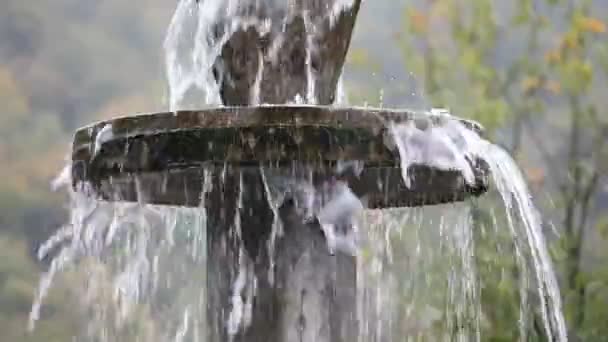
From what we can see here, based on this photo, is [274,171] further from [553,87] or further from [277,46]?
[553,87]

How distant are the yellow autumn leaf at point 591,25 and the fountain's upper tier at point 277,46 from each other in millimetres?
4532

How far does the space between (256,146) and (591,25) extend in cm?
522

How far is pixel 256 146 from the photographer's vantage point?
234 centimetres

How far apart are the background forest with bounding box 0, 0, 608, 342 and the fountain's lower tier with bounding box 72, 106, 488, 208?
357 cm

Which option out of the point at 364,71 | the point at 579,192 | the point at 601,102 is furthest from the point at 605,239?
the point at 364,71

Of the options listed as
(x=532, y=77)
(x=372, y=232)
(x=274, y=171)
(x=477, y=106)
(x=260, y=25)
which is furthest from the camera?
(x=532, y=77)

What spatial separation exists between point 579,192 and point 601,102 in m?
0.76

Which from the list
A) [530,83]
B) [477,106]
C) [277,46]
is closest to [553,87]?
[530,83]

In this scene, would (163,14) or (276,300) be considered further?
(163,14)

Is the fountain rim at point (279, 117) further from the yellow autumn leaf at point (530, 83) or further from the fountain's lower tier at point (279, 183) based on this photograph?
the yellow autumn leaf at point (530, 83)

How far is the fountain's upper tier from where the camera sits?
2721 millimetres

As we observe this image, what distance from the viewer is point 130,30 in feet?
34.8

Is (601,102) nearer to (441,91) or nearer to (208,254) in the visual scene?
(441,91)

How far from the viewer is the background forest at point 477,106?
21.5 feet
